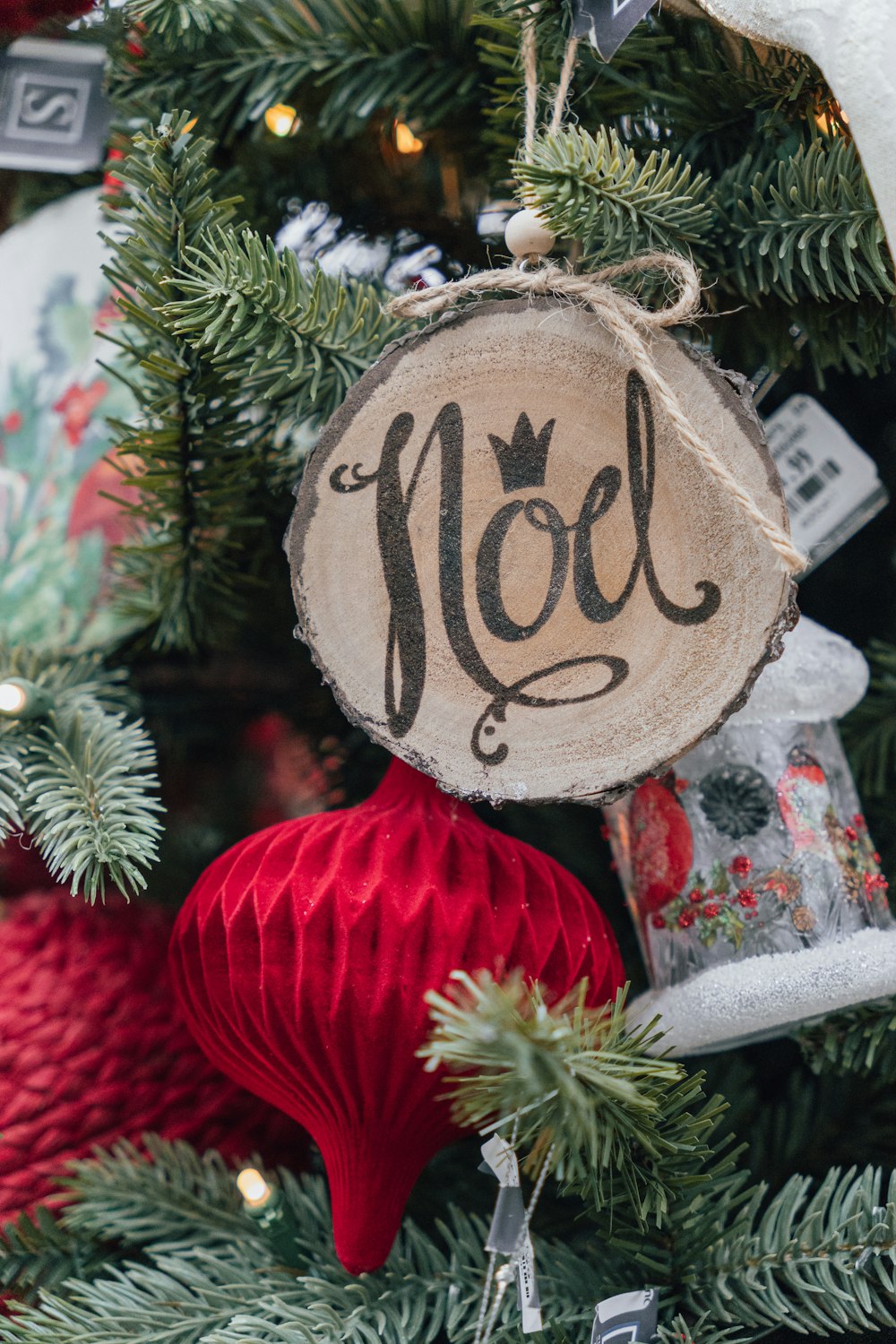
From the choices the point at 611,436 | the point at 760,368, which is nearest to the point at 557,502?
the point at 611,436

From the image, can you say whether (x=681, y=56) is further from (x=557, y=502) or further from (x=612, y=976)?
(x=612, y=976)

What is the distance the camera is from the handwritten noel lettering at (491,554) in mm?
473

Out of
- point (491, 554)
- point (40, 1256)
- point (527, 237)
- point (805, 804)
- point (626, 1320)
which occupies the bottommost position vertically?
point (40, 1256)

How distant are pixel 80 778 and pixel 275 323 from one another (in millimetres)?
227

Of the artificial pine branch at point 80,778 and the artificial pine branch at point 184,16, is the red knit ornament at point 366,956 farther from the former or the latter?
the artificial pine branch at point 184,16

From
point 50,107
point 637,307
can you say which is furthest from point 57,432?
point 637,307

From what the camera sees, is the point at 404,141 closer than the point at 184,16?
No

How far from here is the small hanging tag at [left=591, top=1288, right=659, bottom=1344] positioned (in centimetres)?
45

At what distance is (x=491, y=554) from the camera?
49 centimetres

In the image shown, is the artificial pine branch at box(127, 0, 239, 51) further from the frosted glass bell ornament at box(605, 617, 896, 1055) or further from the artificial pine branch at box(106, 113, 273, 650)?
the frosted glass bell ornament at box(605, 617, 896, 1055)

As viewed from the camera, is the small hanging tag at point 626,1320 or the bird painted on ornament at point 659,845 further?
the bird painted on ornament at point 659,845

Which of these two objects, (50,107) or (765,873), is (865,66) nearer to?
(765,873)

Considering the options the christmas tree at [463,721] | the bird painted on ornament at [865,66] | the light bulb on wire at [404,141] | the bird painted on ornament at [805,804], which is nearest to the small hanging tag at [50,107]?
the christmas tree at [463,721]

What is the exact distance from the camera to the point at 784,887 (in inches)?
21.0
